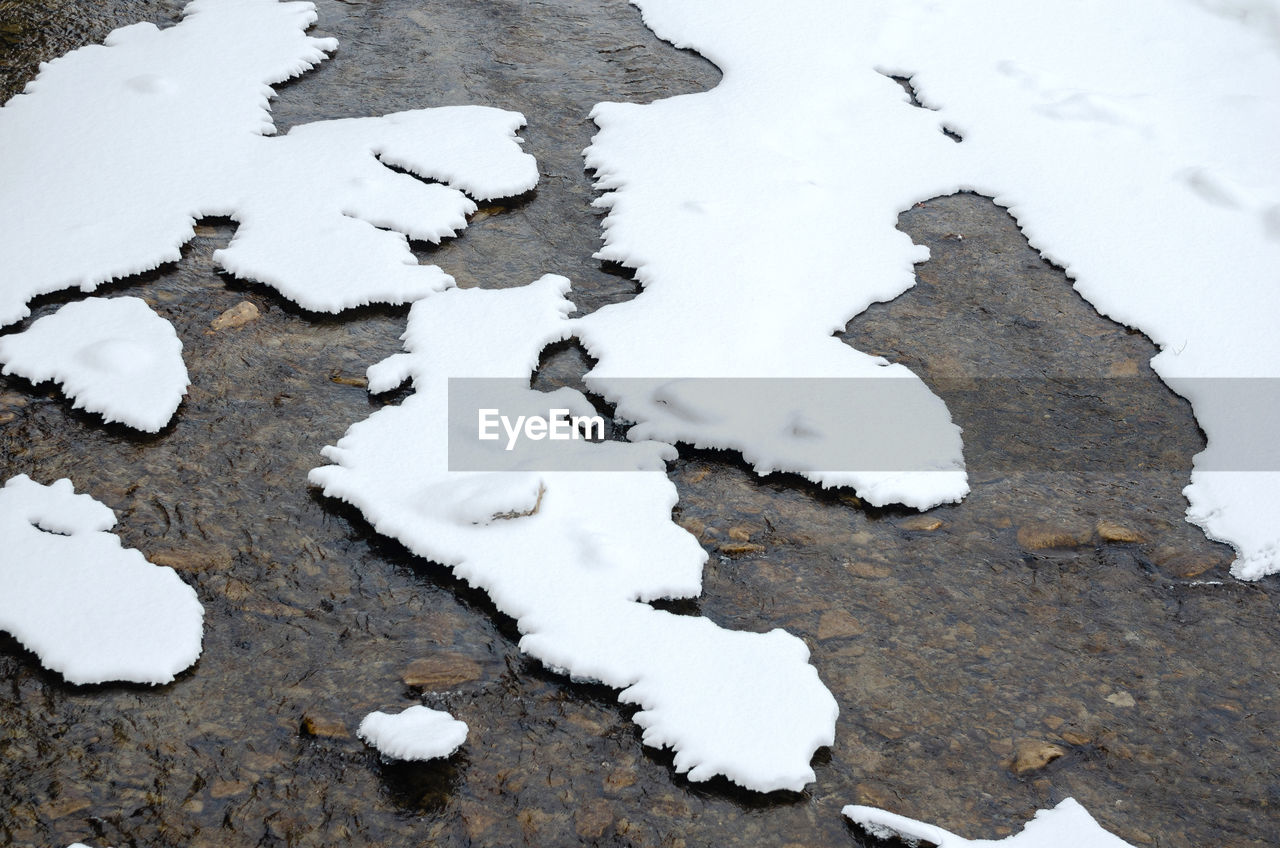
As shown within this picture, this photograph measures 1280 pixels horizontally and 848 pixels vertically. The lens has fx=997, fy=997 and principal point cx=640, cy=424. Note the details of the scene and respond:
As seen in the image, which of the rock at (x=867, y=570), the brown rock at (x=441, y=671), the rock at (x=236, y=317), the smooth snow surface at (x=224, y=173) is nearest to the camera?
the brown rock at (x=441, y=671)

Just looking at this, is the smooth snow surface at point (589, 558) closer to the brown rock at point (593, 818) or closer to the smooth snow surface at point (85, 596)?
the brown rock at point (593, 818)

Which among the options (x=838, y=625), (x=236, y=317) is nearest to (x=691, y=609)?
(x=838, y=625)

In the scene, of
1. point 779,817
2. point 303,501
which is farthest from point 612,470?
point 779,817

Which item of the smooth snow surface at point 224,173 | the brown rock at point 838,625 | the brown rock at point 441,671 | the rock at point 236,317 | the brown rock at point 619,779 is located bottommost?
the brown rock at point 441,671

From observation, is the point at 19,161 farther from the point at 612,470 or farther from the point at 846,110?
the point at 846,110

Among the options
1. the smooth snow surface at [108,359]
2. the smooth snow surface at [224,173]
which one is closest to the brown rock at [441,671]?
the smooth snow surface at [108,359]

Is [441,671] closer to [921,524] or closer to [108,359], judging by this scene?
[921,524]

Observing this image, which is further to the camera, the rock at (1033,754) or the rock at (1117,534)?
the rock at (1117,534)
